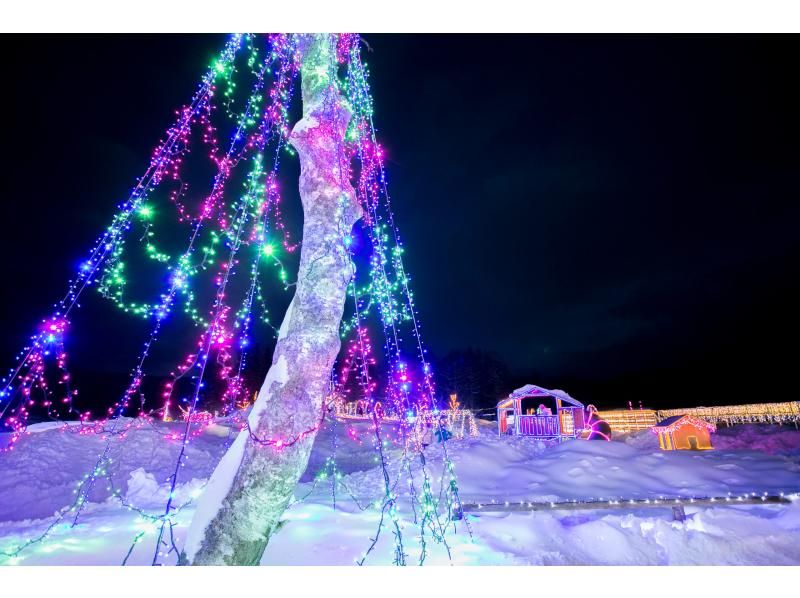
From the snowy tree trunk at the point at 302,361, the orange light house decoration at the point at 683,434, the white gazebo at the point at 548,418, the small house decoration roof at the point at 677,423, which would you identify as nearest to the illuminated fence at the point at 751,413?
the small house decoration roof at the point at 677,423

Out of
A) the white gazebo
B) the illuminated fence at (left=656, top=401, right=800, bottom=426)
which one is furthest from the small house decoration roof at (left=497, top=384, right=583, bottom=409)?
the illuminated fence at (left=656, top=401, right=800, bottom=426)

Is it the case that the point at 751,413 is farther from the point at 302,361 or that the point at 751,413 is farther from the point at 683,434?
the point at 302,361

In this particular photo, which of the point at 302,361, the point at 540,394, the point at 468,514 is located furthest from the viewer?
the point at 540,394

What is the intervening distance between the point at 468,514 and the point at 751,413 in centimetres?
3225

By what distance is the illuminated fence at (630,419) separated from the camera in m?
26.8

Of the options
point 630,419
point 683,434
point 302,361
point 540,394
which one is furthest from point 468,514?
point 630,419

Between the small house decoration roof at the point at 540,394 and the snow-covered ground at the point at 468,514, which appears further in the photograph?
the small house decoration roof at the point at 540,394

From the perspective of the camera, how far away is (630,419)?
89.9 feet

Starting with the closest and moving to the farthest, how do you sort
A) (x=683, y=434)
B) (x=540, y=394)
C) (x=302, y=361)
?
(x=302, y=361)
(x=683, y=434)
(x=540, y=394)

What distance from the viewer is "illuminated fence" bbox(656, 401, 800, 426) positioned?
924 inches

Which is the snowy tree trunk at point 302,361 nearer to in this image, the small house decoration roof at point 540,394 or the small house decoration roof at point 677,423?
the small house decoration roof at point 540,394

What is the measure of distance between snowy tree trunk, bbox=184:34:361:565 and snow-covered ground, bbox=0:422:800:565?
3.26ft

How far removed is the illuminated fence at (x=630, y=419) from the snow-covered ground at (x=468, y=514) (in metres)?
16.2
